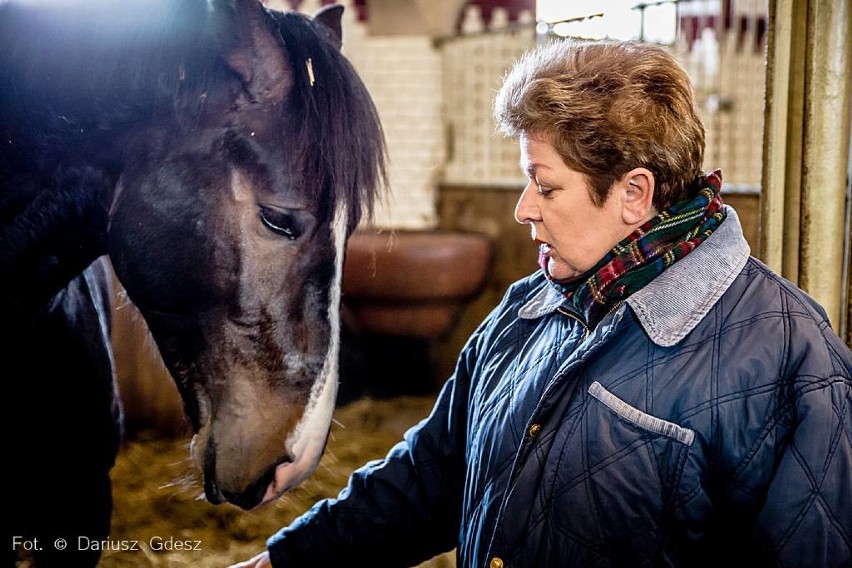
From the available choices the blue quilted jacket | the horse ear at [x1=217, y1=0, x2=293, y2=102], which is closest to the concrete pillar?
the blue quilted jacket

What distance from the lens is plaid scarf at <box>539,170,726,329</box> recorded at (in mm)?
989

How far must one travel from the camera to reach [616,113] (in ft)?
3.09

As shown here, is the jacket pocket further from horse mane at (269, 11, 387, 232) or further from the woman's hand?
the woman's hand

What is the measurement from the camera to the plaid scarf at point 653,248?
3.25 ft

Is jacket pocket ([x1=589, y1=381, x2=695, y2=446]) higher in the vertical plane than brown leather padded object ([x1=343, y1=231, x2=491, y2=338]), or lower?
higher

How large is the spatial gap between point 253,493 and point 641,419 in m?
0.61

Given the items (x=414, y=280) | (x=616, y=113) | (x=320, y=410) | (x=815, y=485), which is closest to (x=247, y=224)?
(x=320, y=410)

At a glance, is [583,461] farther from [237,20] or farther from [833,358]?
[237,20]

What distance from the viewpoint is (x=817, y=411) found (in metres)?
0.86

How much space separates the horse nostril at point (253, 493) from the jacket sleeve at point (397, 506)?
0.22ft

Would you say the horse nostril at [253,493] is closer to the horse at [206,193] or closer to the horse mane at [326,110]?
the horse at [206,193]

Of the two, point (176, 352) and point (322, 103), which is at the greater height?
point (322, 103)

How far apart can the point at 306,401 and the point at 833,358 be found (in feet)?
2.35

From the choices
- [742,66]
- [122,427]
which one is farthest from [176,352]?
[742,66]
